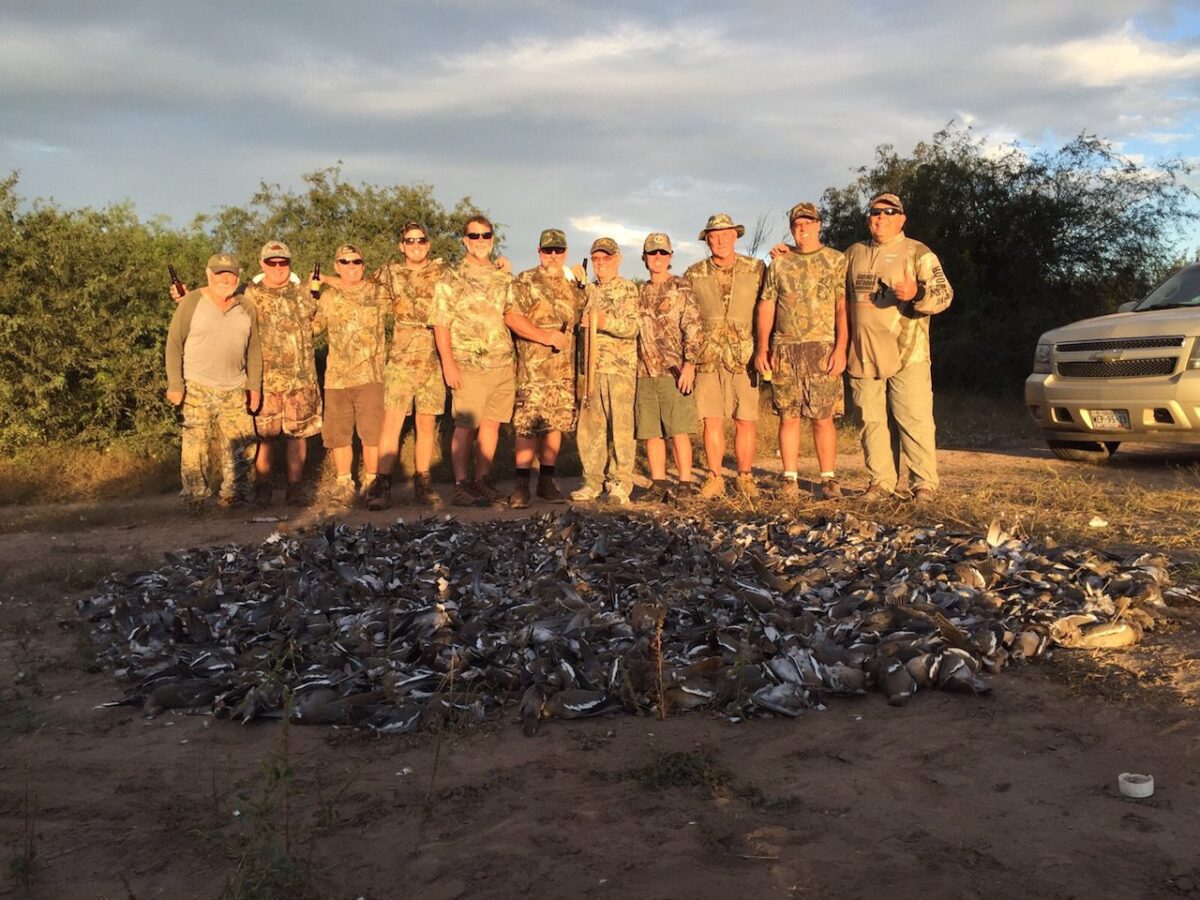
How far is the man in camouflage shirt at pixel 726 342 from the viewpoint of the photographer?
8352 millimetres

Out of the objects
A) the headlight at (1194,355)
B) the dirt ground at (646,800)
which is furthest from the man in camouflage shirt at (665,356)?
the dirt ground at (646,800)

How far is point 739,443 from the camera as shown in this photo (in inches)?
335

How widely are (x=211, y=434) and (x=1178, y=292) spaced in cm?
882

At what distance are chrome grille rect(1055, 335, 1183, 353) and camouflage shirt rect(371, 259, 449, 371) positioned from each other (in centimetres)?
582

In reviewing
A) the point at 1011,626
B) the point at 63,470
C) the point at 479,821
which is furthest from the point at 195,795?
the point at 63,470

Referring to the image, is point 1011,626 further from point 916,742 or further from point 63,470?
point 63,470

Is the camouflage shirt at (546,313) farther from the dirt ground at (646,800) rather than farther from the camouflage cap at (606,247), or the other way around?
the dirt ground at (646,800)

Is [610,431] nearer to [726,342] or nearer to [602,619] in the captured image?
[726,342]

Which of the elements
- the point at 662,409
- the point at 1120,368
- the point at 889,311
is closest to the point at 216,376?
the point at 662,409

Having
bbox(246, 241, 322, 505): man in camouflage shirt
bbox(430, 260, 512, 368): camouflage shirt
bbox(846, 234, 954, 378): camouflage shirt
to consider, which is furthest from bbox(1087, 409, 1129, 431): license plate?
bbox(246, 241, 322, 505): man in camouflage shirt

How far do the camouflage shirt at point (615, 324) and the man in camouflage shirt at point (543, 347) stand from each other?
0.76ft

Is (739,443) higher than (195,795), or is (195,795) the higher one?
(739,443)

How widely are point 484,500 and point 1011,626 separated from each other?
4845 mm

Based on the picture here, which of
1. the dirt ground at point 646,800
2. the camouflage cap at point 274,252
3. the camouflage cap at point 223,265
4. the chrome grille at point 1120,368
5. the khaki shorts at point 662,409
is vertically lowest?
the dirt ground at point 646,800
